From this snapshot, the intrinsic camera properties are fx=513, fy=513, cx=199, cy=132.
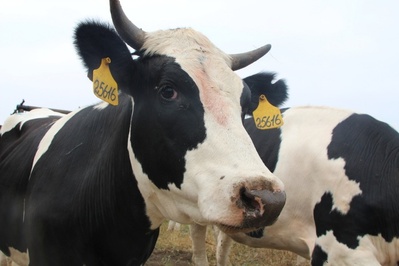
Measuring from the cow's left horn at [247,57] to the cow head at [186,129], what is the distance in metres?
0.11

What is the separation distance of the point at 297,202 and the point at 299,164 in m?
0.40

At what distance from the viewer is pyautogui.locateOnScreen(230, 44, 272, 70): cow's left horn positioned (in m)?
Result: 3.45

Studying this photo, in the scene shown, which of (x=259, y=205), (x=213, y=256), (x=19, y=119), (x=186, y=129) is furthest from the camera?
(x=213, y=256)

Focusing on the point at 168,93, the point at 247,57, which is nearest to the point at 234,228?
the point at 168,93

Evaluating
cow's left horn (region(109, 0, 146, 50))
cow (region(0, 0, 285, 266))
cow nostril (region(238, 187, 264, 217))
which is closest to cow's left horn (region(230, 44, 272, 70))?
cow (region(0, 0, 285, 266))

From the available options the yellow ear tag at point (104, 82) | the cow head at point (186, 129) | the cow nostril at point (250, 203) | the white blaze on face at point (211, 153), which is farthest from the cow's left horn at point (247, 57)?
the cow nostril at point (250, 203)

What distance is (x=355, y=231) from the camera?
177 inches

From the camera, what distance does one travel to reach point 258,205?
225 cm

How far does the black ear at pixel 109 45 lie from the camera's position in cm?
303

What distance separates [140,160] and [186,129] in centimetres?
47

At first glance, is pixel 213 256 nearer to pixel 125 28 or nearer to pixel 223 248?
pixel 223 248

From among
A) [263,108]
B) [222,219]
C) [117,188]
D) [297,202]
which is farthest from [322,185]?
[222,219]

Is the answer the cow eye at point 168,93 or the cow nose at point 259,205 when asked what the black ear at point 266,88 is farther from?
the cow nose at point 259,205

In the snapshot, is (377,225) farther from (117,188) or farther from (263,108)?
(117,188)
